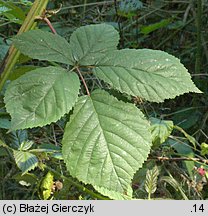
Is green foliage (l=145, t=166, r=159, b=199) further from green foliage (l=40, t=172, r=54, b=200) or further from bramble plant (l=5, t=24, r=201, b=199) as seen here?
bramble plant (l=5, t=24, r=201, b=199)

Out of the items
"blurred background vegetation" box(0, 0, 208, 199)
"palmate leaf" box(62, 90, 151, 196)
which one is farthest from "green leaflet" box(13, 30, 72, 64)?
"blurred background vegetation" box(0, 0, 208, 199)

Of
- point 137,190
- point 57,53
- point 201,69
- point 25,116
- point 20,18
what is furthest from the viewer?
point 201,69

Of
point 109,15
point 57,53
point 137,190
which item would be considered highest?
point 57,53

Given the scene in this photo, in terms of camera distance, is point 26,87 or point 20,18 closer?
point 26,87

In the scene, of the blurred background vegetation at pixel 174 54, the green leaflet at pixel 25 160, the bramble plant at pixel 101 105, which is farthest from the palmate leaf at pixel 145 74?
the blurred background vegetation at pixel 174 54

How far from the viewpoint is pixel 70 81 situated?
83 cm

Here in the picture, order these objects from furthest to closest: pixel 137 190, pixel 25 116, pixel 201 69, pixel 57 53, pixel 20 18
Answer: pixel 201 69, pixel 137 190, pixel 20 18, pixel 57 53, pixel 25 116

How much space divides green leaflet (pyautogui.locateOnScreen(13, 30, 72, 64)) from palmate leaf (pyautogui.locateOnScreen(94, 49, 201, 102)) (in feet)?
0.23

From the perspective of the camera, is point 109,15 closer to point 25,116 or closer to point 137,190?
point 137,190

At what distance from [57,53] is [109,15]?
1.97 m

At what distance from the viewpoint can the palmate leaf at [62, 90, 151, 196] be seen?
783 mm

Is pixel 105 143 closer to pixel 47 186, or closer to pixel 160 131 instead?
pixel 47 186
